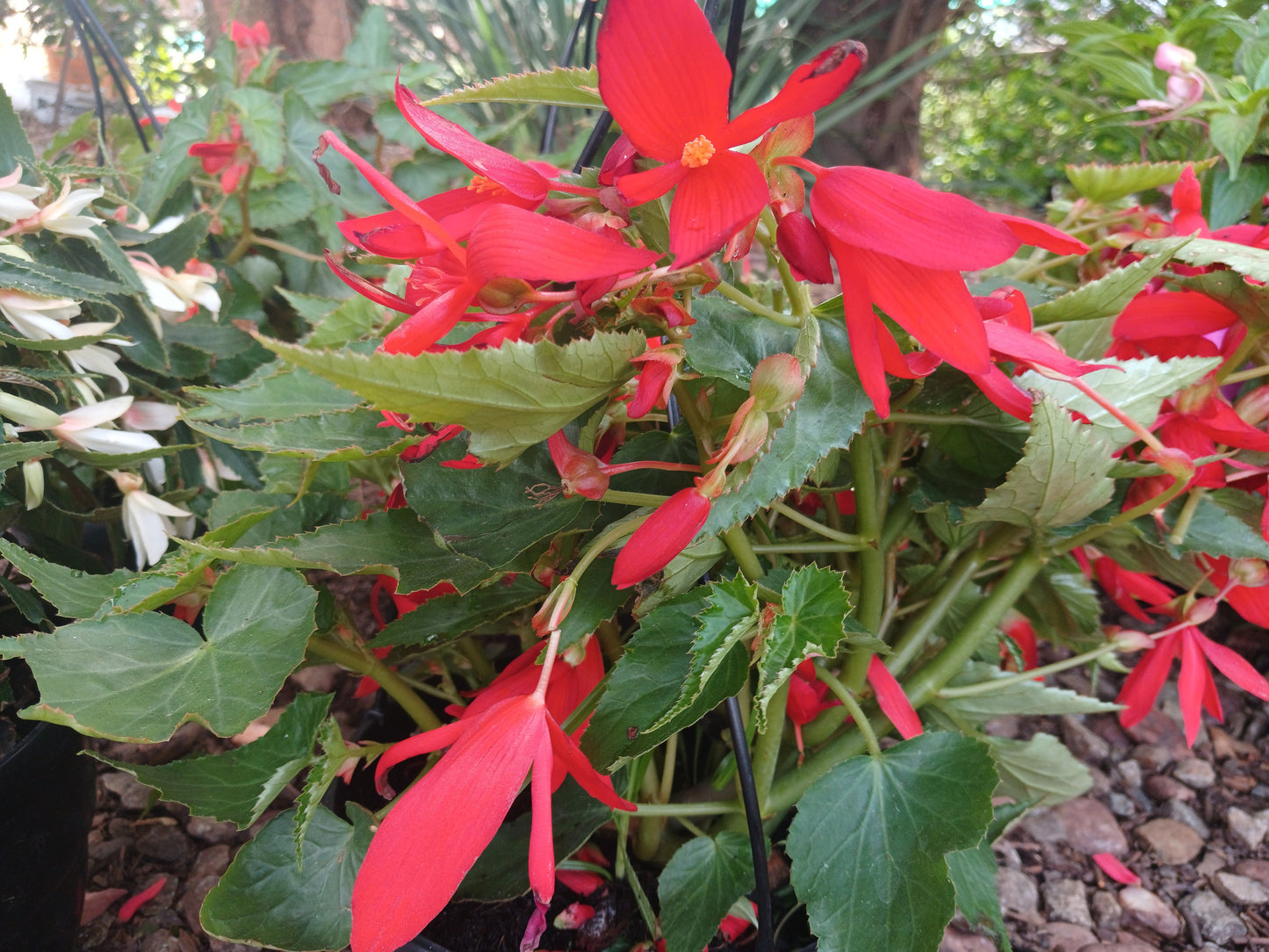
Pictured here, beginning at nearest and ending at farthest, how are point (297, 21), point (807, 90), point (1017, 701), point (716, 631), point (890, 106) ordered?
point (807, 90)
point (716, 631)
point (1017, 701)
point (297, 21)
point (890, 106)

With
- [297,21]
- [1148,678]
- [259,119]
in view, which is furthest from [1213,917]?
[297,21]

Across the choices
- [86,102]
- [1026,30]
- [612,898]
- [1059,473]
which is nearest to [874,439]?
[1059,473]

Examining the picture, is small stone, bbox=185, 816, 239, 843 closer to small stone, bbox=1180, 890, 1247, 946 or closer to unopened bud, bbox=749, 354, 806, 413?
unopened bud, bbox=749, 354, 806, 413

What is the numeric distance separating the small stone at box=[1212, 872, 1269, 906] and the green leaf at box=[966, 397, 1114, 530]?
0.53 meters

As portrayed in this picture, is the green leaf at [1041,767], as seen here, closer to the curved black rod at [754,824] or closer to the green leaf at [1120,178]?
the curved black rod at [754,824]

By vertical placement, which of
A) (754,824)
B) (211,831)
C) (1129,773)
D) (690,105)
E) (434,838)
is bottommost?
(1129,773)

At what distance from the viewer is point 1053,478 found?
1.31 ft

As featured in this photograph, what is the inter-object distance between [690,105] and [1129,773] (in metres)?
0.93

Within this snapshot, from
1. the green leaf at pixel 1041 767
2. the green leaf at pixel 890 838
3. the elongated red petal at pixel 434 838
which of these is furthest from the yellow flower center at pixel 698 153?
the green leaf at pixel 1041 767

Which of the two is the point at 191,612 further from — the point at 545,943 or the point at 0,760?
the point at 545,943

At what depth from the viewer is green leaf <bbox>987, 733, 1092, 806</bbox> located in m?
0.62

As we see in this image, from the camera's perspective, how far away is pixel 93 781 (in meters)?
0.59

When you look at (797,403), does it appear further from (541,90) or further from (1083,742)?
(1083,742)

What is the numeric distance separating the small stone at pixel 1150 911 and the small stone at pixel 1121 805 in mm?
108
